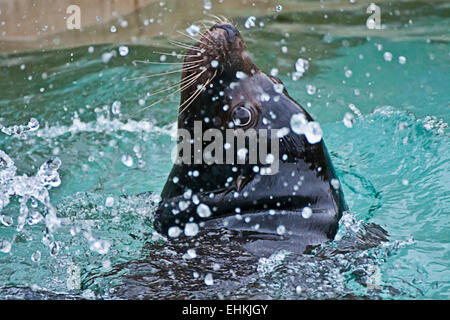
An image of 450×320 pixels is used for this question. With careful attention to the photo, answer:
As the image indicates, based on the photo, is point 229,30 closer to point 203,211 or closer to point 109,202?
point 203,211

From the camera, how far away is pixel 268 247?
131 inches

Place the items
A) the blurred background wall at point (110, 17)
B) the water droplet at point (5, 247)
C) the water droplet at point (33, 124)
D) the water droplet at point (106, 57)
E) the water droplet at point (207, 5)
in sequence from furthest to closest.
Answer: the water droplet at point (207, 5), the blurred background wall at point (110, 17), the water droplet at point (106, 57), the water droplet at point (33, 124), the water droplet at point (5, 247)

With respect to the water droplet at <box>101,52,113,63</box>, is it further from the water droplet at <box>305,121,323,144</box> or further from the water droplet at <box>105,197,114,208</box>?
the water droplet at <box>305,121,323,144</box>

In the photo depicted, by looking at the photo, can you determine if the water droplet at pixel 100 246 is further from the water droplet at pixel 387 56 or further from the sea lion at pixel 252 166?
the water droplet at pixel 387 56

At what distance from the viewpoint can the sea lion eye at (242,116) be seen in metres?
3.43

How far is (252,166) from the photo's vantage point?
11.4 ft

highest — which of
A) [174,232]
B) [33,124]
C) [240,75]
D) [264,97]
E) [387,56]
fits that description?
[387,56]

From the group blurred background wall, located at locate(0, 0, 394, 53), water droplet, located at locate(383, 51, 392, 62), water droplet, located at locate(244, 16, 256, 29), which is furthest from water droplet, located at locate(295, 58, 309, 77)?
blurred background wall, located at locate(0, 0, 394, 53)

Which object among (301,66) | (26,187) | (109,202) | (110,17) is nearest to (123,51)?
(110,17)

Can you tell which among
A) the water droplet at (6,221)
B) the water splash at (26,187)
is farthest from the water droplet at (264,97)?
the water droplet at (6,221)

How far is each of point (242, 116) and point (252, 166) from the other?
0.26m

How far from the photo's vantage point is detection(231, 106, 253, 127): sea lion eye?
3430 mm

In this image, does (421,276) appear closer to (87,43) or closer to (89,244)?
(89,244)

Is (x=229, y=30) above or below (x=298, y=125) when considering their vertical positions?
above
